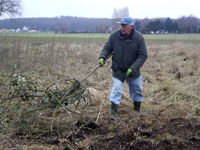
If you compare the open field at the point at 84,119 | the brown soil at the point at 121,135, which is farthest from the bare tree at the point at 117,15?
the brown soil at the point at 121,135

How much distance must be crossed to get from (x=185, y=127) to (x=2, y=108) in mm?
2956

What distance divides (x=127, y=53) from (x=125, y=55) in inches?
2.0

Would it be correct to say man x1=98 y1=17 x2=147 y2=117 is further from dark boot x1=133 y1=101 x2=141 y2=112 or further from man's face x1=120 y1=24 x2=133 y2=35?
dark boot x1=133 y1=101 x2=141 y2=112

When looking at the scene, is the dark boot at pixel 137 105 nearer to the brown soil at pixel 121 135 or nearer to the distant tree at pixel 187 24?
the brown soil at pixel 121 135

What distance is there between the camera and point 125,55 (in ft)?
12.8

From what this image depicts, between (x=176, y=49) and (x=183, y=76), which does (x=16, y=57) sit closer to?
(x=183, y=76)

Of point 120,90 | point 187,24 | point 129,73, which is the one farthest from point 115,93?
point 187,24

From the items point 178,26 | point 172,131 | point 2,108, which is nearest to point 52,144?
point 2,108

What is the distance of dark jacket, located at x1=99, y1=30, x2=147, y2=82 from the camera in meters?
3.84

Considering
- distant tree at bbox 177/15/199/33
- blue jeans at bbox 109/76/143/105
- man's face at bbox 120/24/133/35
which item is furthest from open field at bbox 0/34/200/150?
distant tree at bbox 177/15/199/33

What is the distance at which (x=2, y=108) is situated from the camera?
11.0ft

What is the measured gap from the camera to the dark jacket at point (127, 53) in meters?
3.84

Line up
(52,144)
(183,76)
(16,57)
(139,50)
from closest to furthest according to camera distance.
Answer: (52,144) < (139,50) < (183,76) < (16,57)

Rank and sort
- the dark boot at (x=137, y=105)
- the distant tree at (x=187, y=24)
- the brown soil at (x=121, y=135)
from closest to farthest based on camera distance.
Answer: the brown soil at (x=121, y=135) < the dark boot at (x=137, y=105) < the distant tree at (x=187, y=24)
